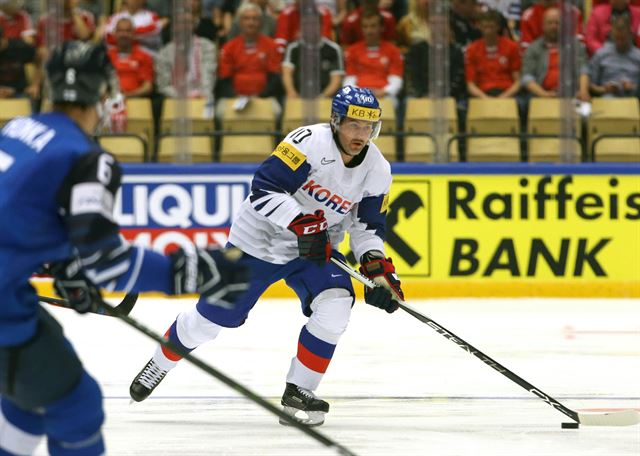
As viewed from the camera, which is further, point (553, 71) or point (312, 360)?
point (553, 71)

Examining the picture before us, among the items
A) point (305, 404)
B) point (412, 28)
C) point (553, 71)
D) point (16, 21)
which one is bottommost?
point (305, 404)

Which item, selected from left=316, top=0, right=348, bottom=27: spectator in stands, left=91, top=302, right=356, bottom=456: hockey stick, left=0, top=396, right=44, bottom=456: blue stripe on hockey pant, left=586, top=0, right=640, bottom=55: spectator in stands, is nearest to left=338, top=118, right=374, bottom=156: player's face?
left=91, top=302, right=356, bottom=456: hockey stick

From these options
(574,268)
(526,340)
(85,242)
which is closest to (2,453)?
(85,242)

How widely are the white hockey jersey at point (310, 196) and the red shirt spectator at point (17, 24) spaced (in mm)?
4615

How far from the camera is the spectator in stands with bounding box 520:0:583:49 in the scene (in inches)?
363

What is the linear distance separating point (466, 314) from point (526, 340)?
1.07 m

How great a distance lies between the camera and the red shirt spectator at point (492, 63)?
9320mm

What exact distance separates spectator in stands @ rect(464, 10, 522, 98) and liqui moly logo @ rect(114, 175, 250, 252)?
177 centimetres

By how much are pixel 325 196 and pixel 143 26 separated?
4648 millimetres

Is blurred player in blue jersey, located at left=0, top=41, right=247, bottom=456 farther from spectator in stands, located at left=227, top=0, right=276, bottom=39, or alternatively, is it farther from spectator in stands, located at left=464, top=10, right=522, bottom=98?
spectator in stands, located at left=464, top=10, right=522, bottom=98

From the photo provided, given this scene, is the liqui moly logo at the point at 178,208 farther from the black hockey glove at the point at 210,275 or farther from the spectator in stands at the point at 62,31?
the black hockey glove at the point at 210,275

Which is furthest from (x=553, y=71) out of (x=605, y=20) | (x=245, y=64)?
(x=245, y=64)

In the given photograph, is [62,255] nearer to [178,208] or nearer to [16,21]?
[178,208]

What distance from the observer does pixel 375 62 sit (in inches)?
367
